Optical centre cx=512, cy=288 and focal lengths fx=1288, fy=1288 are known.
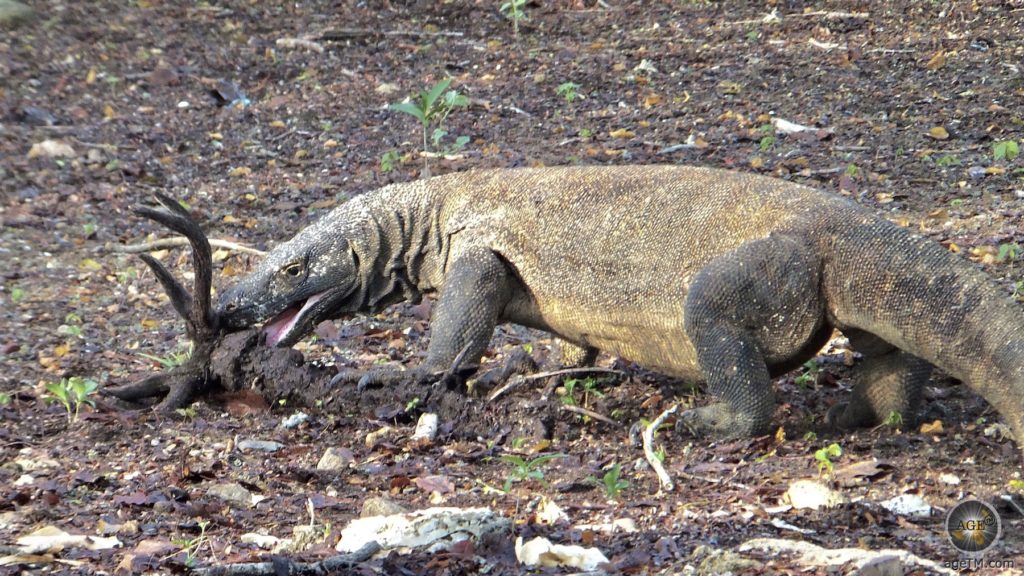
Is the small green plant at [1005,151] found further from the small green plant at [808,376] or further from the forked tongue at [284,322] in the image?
the forked tongue at [284,322]

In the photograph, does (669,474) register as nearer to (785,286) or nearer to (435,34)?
(785,286)

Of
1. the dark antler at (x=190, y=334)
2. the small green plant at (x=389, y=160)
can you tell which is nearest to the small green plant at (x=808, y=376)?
the dark antler at (x=190, y=334)

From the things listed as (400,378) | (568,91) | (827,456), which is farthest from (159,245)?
(827,456)

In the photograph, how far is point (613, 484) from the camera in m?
4.31

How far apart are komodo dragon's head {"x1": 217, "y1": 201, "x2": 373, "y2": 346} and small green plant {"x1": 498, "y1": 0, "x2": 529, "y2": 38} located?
665 centimetres

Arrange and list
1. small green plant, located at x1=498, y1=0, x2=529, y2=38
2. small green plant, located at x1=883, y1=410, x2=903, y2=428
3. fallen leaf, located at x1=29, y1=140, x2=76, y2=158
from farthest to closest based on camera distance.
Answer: small green plant, located at x1=498, y1=0, x2=529, y2=38 < fallen leaf, located at x1=29, y1=140, x2=76, y2=158 < small green plant, located at x1=883, y1=410, x2=903, y2=428

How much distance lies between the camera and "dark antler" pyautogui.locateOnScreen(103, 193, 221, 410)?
5.37 metres

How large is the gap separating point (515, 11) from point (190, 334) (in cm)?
747

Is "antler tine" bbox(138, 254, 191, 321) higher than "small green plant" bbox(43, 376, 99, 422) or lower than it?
higher

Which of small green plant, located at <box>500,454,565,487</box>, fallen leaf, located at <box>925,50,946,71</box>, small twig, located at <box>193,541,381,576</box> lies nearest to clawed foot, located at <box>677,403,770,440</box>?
small green plant, located at <box>500,454,565,487</box>

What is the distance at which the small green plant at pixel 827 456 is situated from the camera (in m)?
4.49

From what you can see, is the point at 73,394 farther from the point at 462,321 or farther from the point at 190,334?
A: the point at 462,321

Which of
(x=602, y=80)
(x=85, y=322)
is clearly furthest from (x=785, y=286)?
(x=602, y=80)

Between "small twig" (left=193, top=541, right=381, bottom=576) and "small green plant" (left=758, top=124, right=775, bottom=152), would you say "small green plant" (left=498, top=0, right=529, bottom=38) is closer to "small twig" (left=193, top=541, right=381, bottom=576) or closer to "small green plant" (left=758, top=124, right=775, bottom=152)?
"small green plant" (left=758, top=124, right=775, bottom=152)
